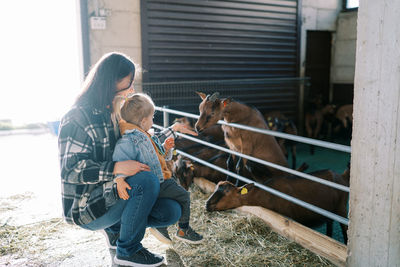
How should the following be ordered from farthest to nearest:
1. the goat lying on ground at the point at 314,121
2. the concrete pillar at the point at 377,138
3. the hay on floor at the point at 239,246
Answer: the goat lying on ground at the point at 314,121
the hay on floor at the point at 239,246
the concrete pillar at the point at 377,138

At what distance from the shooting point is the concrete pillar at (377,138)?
199cm

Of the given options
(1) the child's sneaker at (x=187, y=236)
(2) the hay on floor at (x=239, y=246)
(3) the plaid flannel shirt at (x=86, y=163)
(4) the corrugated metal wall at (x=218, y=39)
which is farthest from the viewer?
(4) the corrugated metal wall at (x=218, y=39)

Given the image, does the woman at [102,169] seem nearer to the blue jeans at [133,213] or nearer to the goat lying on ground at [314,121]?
the blue jeans at [133,213]

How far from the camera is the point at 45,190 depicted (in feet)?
16.0

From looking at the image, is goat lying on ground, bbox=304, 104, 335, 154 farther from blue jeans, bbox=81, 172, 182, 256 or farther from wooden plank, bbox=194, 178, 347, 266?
blue jeans, bbox=81, 172, 182, 256

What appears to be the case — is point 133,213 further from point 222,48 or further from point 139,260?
point 222,48

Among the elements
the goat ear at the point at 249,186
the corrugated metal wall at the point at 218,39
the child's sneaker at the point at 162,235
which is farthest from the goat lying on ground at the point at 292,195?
the corrugated metal wall at the point at 218,39

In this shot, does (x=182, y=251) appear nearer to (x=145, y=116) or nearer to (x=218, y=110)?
(x=145, y=116)

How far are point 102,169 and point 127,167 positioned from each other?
152 millimetres

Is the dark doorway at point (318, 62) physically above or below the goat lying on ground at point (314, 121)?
above

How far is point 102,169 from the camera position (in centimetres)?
229

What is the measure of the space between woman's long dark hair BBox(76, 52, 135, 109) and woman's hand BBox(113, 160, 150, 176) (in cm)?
39

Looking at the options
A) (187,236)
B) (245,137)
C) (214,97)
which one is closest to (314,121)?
(245,137)

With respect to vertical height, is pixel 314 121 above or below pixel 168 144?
below
